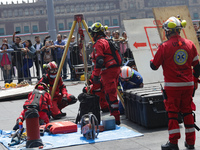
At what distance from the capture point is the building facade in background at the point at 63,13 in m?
102

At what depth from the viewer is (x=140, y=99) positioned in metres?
7.25

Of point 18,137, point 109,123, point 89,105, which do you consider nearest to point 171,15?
point 89,105

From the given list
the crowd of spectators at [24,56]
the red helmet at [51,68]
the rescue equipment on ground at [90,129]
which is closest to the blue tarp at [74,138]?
the rescue equipment on ground at [90,129]

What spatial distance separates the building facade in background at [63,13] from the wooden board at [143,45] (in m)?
86.4

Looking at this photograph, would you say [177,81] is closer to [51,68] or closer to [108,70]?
[108,70]

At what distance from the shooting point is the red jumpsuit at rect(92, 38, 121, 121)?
7525 mm

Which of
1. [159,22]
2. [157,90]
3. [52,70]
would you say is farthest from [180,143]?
[159,22]

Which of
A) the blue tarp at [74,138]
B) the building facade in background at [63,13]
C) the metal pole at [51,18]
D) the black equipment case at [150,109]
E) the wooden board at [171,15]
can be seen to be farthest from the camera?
the building facade in background at [63,13]

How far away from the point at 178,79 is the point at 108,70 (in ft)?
7.48

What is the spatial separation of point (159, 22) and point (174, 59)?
740 centimetres

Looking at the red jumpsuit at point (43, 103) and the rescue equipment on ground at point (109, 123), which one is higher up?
the red jumpsuit at point (43, 103)

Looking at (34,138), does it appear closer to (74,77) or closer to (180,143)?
(180,143)

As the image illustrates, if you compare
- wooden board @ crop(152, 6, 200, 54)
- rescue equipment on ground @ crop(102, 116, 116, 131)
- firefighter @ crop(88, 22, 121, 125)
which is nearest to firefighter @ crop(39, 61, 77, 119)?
firefighter @ crop(88, 22, 121, 125)

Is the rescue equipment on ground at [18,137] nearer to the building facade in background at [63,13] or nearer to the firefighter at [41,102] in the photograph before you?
the firefighter at [41,102]
